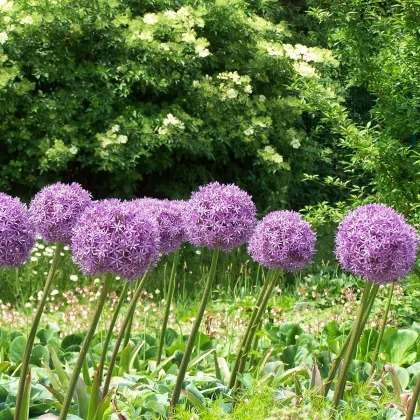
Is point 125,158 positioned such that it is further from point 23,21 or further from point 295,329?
point 295,329

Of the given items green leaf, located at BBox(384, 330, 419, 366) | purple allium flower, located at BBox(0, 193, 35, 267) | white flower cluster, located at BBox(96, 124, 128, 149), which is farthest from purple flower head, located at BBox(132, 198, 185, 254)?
white flower cluster, located at BBox(96, 124, 128, 149)

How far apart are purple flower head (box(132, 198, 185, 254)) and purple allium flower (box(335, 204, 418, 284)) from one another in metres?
0.78

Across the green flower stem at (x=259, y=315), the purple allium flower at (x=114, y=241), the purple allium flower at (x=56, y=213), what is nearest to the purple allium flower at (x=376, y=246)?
the green flower stem at (x=259, y=315)

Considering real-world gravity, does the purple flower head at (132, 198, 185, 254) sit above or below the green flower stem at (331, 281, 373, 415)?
above

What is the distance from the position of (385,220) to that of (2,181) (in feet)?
19.8

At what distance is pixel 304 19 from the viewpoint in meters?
10.9

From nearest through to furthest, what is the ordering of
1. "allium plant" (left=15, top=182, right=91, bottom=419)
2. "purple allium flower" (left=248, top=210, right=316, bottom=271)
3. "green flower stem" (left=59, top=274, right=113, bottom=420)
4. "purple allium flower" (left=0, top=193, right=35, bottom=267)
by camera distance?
"green flower stem" (left=59, top=274, right=113, bottom=420) → "purple allium flower" (left=0, top=193, right=35, bottom=267) → "allium plant" (left=15, top=182, right=91, bottom=419) → "purple allium flower" (left=248, top=210, right=316, bottom=271)

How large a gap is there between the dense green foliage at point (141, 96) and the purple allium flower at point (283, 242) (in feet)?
15.0

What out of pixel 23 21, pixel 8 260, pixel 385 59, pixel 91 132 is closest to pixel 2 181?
pixel 91 132

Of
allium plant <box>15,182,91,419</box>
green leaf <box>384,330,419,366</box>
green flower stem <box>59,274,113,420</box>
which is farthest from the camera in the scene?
green leaf <box>384,330,419,366</box>

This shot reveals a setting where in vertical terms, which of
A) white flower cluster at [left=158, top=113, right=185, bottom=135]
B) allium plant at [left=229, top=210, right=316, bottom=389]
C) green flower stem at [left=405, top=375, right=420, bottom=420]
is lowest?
green flower stem at [left=405, top=375, right=420, bottom=420]

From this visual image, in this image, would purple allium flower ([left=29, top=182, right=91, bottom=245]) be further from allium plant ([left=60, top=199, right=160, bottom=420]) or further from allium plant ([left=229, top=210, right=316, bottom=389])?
allium plant ([left=229, top=210, right=316, bottom=389])

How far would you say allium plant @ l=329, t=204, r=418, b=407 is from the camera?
2.64 m

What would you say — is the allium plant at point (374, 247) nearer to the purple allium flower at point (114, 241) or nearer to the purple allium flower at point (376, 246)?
the purple allium flower at point (376, 246)
